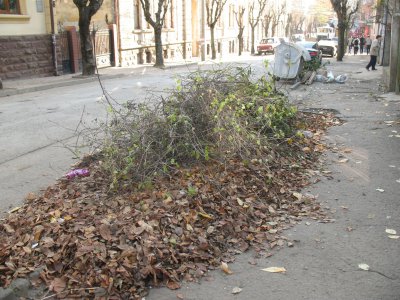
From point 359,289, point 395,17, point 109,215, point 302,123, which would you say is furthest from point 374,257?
point 395,17

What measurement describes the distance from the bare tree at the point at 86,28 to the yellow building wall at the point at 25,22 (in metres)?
1.99

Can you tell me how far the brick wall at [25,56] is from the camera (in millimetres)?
19484

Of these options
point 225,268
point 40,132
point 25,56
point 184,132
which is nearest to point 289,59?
point 40,132

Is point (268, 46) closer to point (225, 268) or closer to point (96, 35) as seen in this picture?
point (96, 35)

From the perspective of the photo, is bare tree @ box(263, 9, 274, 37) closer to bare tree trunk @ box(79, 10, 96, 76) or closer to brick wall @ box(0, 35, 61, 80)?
bare tree trunk @ box(79, 10, 96, 76)

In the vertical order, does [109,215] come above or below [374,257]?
above

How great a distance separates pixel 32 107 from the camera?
1297 centimetres

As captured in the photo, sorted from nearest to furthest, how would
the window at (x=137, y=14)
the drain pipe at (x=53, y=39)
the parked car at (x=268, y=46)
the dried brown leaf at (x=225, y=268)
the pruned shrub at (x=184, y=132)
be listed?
1. the dried brown leaf at (x=225, y=268)
2. the pruned shrub at (x=184, y=132)
3. the drain pipe at (x=53, y=39)
4. the window at (x=137, y=14)
5. the parked car at (x=268, y=46)

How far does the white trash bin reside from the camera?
17.2m

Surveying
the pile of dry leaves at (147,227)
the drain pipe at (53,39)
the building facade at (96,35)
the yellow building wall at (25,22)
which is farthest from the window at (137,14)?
the pile of dry leaves at (147,227)

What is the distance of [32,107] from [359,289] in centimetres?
1121

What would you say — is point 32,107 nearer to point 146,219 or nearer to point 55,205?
point 55,205

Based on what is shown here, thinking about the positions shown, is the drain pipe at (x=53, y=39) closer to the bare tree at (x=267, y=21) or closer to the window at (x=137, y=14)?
the window at (x=137, y=14)

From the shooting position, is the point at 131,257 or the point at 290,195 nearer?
the point at 131,257
